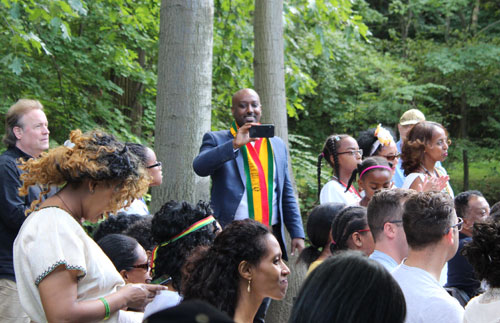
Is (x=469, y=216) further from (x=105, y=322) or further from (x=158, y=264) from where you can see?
(x=105, y=322)

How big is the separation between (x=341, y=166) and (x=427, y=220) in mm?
2574

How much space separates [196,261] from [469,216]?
3375mm

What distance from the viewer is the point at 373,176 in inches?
205

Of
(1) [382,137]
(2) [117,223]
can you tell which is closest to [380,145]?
(1) [382,137]

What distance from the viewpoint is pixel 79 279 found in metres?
2.65

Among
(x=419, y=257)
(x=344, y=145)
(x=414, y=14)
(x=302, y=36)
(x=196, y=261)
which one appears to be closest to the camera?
(x=196, y=261)

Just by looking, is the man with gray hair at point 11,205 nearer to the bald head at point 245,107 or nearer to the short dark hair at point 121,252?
the short dark hair at point 121,252

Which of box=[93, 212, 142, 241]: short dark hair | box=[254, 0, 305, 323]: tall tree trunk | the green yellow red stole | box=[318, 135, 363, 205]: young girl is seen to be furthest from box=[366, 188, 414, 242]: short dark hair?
box=[254, 0, 305, 323]: tall tree trunk

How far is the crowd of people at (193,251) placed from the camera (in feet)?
5.87

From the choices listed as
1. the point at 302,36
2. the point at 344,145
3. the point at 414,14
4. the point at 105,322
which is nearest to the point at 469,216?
the point at 344,145

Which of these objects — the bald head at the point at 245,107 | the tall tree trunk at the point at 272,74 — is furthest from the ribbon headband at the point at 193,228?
the tall tree trunk at the point at 272,74

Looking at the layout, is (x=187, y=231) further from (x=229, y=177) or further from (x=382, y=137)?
(x=382, y=137)

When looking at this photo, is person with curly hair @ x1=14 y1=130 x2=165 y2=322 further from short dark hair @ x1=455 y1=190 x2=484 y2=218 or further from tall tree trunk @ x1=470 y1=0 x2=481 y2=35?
tall tree trunk @ x1=470 y1=0 x2=481 y2=35

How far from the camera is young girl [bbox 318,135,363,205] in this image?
539 centimetres
